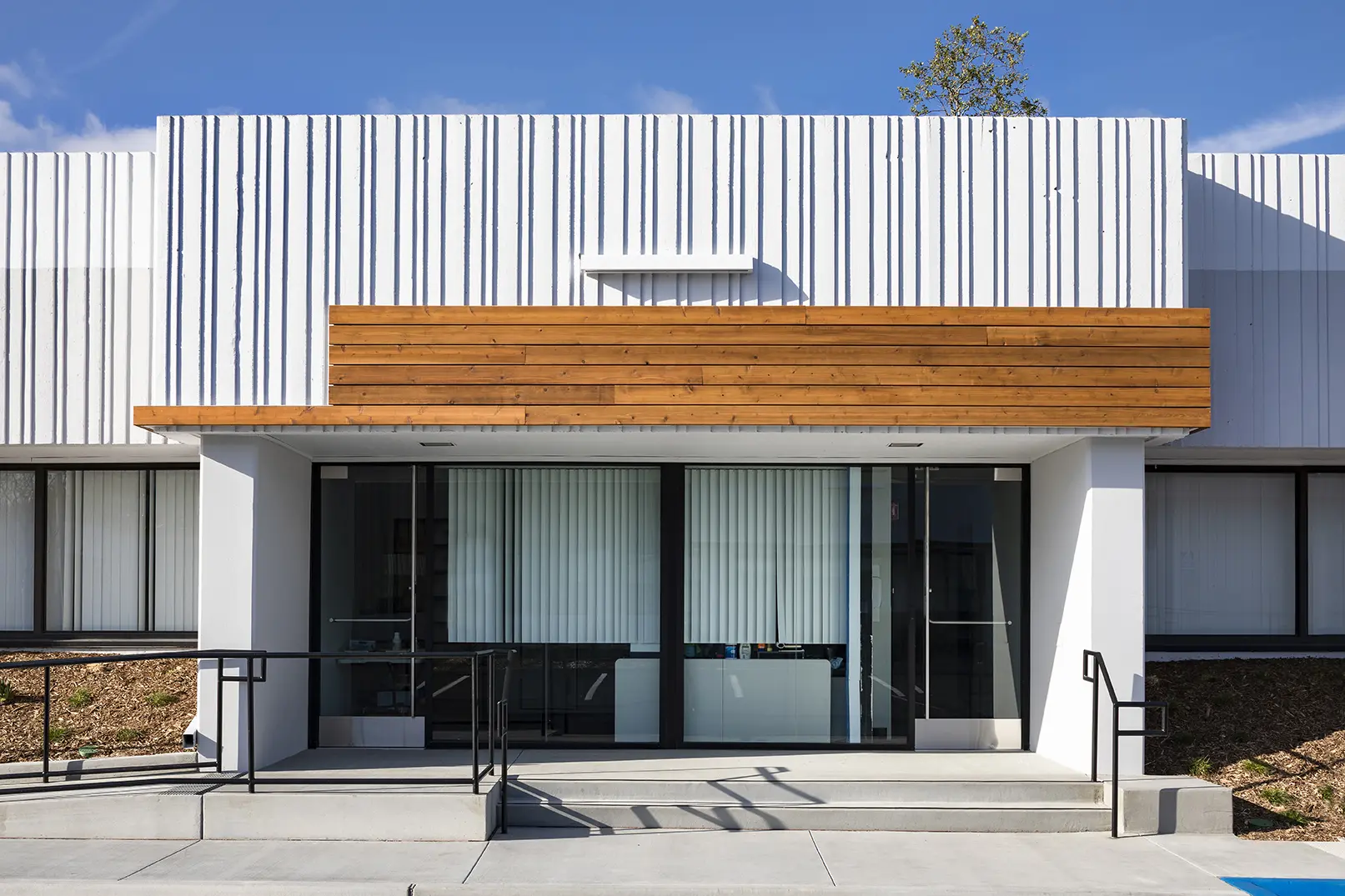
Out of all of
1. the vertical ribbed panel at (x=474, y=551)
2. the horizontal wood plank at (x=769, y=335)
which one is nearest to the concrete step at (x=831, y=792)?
the vertical ribbed panel at (x=474, y=551)

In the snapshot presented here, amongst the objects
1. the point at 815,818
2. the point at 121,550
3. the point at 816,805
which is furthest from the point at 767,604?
the point at 121,550

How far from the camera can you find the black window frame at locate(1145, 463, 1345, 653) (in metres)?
11.8

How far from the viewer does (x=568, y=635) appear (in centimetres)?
1048

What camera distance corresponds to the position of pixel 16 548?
1177 centimetres

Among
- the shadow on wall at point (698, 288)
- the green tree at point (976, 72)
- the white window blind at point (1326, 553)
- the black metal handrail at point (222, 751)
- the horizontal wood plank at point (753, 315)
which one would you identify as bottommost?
the black metal handrail at point (222, 751)

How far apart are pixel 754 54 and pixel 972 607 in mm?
10695

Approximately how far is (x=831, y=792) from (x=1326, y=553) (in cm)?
660

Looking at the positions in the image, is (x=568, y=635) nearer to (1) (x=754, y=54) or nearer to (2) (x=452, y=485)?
(2) (x=452, y=485)

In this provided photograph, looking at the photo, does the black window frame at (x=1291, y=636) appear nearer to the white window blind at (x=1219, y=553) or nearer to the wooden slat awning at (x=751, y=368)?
the white window blind at (x=1219, y=553)

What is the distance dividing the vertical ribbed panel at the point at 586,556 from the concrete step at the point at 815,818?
2.15 m

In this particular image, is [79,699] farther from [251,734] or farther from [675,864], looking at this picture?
[675,864]

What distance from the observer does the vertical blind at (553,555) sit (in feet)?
34.5

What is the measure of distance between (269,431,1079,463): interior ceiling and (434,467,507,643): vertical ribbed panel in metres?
0.31

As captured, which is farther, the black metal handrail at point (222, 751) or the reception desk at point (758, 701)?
the reception desk at point (758, 701)
